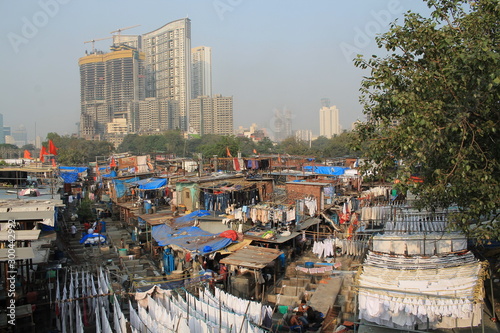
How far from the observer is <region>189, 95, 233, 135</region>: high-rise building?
11338cm

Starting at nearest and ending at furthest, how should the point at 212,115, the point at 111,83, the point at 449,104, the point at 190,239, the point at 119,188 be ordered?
the point at 449,104, the point at 190,239, the point at 119,188, the point at 212,115, the point at 111,83

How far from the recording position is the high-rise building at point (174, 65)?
391 ft

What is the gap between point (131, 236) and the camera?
19.4 meters

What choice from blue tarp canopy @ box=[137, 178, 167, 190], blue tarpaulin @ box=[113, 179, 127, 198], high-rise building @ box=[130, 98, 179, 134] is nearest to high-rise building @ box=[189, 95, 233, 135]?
high-rise building @ box=[130, 98, 179, 134]

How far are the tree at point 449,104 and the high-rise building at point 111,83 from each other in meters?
121

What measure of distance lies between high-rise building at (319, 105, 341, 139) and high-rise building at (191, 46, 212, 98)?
150ft

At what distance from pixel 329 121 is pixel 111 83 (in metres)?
79.3

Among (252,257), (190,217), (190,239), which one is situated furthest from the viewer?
(190,217)

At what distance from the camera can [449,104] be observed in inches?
254

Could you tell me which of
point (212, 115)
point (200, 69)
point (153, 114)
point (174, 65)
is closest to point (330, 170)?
point (212, 115)

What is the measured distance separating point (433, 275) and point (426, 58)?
4182mm

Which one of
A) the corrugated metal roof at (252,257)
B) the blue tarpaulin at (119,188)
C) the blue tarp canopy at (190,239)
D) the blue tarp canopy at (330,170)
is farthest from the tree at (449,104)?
the blue tarpaulin at (119,188)

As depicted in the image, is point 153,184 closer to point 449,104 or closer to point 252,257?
point 252,257

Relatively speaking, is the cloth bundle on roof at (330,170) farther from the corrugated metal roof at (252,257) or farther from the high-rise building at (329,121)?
the high-rise building at (329,121)
